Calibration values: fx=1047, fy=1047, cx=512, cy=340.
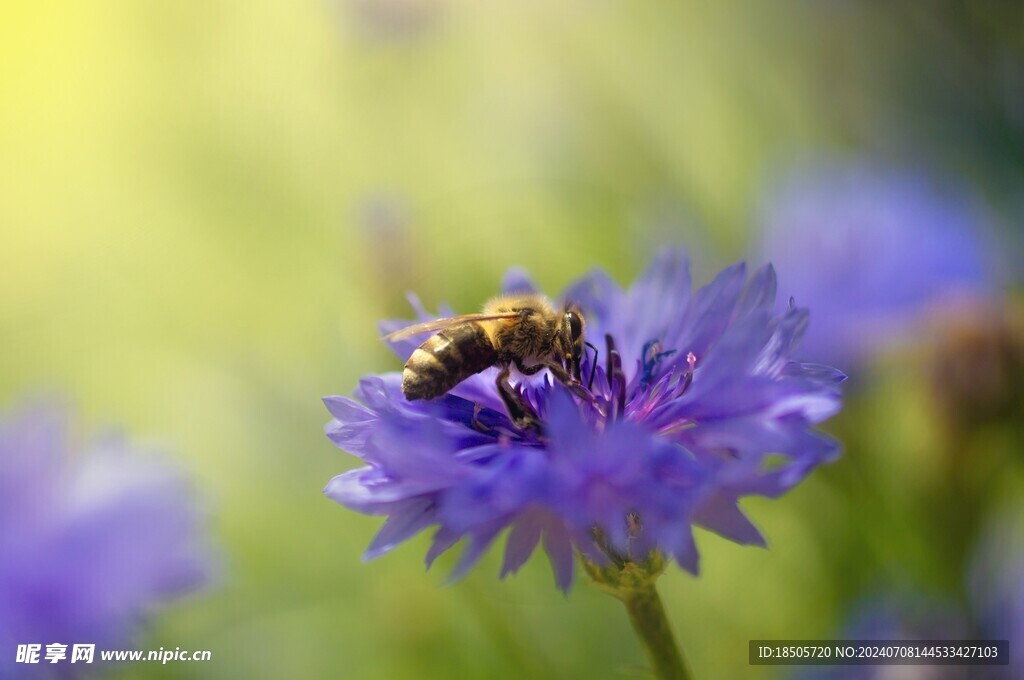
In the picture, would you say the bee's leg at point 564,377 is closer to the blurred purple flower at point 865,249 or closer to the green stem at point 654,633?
the green stem at point 654,633

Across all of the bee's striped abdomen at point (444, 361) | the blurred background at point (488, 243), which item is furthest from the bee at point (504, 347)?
the blurred background at point (488, 243)

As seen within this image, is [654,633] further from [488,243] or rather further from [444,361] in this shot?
[488,243]

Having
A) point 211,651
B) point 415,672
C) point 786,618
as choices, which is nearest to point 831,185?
point 786,618

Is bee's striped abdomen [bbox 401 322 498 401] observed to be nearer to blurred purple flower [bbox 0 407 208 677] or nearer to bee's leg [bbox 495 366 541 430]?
bee's leg [bbox 495 366 541 430]

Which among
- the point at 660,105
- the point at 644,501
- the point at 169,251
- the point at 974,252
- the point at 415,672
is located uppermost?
the point at 660,105

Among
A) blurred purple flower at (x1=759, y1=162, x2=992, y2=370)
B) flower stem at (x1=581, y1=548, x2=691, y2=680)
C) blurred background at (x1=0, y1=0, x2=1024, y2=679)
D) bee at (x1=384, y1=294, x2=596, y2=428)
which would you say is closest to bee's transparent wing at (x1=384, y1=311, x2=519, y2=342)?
bee at (x1=384, y1=294, x2=596, y2=428)

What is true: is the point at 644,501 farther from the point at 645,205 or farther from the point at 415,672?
the point at 645,205
